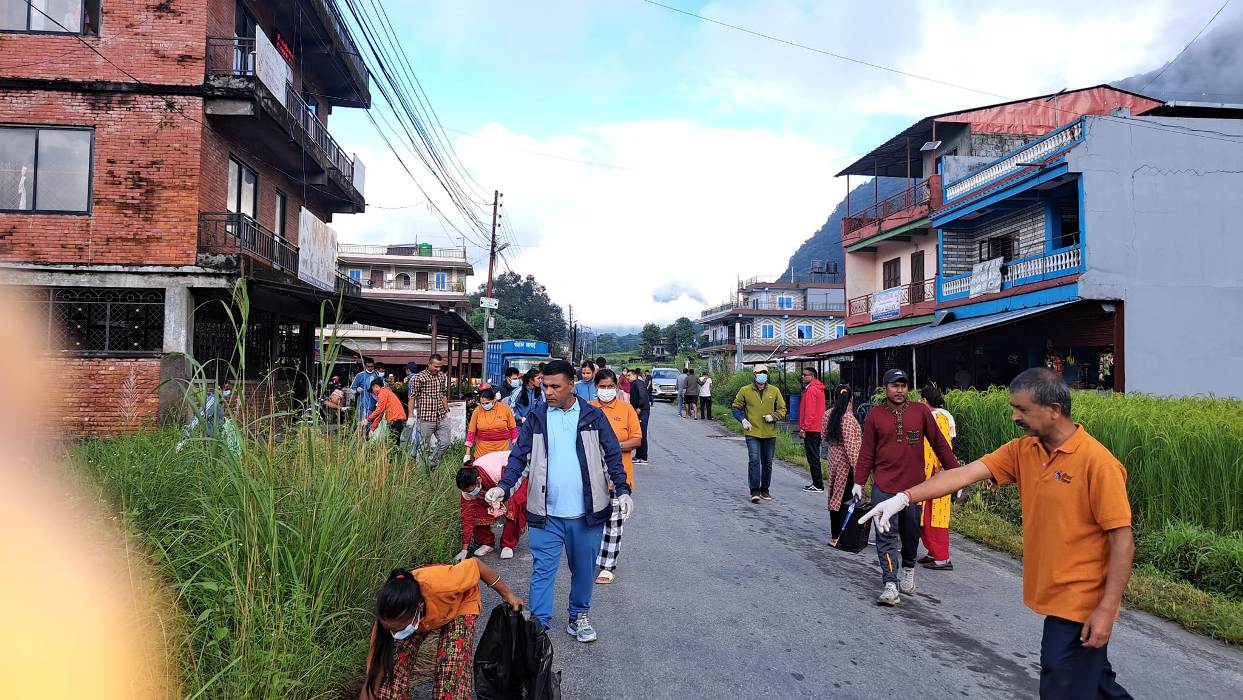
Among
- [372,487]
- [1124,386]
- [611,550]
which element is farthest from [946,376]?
[372,487]

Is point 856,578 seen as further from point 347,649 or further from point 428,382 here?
point 428,382

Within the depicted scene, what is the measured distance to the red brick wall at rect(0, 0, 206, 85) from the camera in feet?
41.0

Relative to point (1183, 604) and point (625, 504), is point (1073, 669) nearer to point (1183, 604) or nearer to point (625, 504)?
point (625, 504)

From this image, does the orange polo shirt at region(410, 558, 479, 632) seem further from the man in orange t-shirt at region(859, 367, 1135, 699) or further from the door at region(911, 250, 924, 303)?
the door at region(911, 250, 924, 303)

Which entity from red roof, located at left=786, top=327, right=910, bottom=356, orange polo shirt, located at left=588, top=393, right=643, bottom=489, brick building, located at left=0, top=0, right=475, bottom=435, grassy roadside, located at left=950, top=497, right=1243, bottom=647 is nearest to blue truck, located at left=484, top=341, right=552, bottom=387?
red roof, located at left=786, top=327, right=910, bottom=356

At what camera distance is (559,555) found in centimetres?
457

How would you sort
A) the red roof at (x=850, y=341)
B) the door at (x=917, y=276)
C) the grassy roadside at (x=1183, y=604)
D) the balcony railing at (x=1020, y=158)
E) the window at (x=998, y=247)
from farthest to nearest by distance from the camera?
the red roof at (x=850, y=341) → the door at (x=917, y=276) → the window at (x=998, y=247) → the balcony railing at (x=1020, y=158) → the grassy roadside at (x=1183, y=604)

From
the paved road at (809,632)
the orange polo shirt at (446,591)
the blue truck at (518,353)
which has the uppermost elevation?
the blue truck at (518,353)

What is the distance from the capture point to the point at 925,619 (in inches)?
208

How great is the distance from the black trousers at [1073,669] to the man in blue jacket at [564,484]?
2522mm

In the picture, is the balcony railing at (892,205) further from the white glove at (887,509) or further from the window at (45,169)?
the white glove at (887,509)

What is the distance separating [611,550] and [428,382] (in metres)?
5.60

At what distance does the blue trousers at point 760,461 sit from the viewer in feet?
32.7

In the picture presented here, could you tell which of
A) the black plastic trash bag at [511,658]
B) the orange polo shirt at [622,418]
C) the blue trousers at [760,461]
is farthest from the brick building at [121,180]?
the black plastic trash bag at [511,658]
